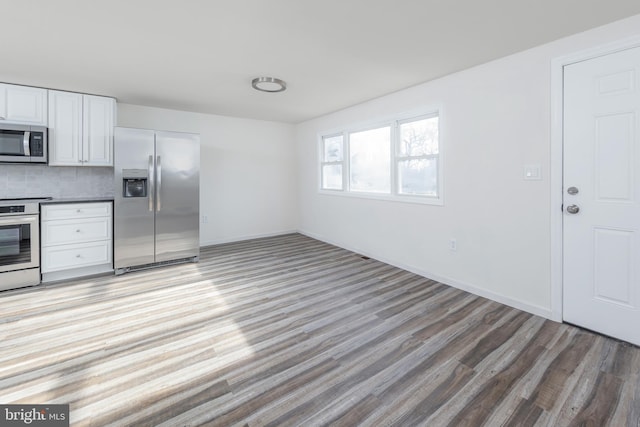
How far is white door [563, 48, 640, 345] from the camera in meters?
2.09

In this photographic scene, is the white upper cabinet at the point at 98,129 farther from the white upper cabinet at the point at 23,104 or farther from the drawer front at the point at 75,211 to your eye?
the drawer front at the point at 75,211

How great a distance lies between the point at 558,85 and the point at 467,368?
2.38 meters

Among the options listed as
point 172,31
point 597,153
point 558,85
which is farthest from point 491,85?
point 172,31

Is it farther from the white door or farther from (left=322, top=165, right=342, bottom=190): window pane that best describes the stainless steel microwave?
the white door

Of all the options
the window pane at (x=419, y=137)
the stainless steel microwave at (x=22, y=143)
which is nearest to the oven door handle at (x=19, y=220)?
the stainless steel microwave at (x=22, y=143)

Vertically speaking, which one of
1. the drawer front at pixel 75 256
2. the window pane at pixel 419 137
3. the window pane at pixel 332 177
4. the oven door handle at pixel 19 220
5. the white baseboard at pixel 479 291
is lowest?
the white baseboard at pixel 479 291

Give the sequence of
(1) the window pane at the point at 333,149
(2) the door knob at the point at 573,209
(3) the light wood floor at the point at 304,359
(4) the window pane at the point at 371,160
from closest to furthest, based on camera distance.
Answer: (3) the light wood floor at the point at 304,359 → (2) the door knob at the point at 573,209 → (4) the window pane at the point at 371,160 → (1) the window pane at the point at 333,149

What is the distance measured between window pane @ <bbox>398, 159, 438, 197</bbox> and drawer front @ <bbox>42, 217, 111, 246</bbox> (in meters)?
3.91

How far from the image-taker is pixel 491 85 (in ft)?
9.29

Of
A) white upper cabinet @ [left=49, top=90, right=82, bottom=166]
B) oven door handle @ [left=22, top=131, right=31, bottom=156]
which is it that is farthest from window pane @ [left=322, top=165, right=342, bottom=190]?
oven door handle @ [left=22, top=131, right=31, bottom=156]

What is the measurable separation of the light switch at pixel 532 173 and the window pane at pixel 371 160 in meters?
1.77

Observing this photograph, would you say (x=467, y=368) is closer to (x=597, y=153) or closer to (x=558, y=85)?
(x=597, y=153)

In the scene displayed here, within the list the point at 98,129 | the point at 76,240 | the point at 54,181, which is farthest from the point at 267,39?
the point at 54,181

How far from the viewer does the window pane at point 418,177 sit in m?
3.54
